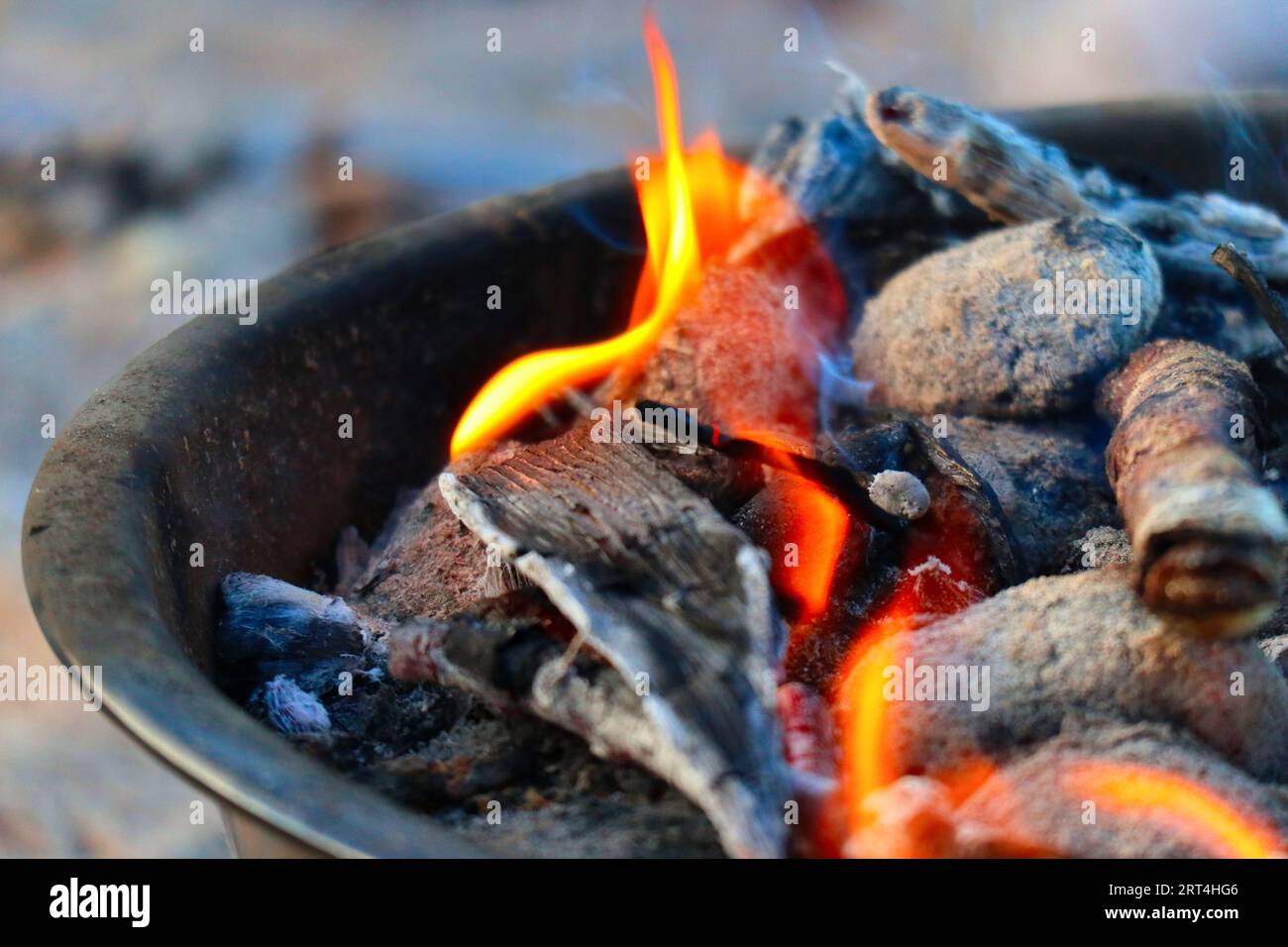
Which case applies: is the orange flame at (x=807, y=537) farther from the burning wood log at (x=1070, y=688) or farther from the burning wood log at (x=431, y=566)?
the burning wood log at (x=431, y=566)

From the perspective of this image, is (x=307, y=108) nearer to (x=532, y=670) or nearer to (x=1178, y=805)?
(x=532, y=670)

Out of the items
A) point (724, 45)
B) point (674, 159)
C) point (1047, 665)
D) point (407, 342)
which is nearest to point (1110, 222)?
point (674, 159)

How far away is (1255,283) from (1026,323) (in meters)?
0.23

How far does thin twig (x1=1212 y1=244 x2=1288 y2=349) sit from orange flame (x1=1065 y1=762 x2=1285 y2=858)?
1.90 feet

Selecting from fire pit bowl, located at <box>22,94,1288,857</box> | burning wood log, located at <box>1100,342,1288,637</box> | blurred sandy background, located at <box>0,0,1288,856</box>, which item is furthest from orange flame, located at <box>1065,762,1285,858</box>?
blurred sandy background, located at <box>0,0,1288,856</box>

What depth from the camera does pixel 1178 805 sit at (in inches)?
32.9

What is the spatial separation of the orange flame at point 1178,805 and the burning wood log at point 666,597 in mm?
216

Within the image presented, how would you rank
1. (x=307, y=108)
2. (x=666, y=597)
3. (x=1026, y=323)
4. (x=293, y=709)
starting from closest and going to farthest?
(x=666, y=597), (x=293, y=709), (x=1026, y=323), (x=307, y=108)

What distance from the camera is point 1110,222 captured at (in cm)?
141

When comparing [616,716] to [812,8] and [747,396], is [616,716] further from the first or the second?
[812,8]

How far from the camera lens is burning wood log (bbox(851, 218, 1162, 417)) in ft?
4.39

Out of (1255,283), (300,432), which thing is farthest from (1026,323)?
(300,432)

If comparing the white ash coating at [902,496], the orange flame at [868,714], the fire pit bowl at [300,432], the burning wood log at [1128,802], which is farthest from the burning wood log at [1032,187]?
the burning wood log at [1128,802]
